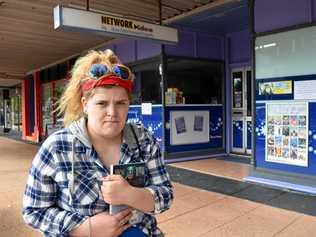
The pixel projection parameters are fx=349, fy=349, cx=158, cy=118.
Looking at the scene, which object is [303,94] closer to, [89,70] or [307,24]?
[307,24]

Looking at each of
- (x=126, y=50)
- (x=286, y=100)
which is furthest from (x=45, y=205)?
(x=126, y=50)

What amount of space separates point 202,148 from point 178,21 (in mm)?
2928

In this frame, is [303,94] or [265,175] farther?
[265,175]

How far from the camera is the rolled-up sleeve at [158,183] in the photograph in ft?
4.24

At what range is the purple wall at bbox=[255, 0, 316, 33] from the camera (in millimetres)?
4871

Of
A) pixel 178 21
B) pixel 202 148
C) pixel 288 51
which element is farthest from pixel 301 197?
pixel 178 21

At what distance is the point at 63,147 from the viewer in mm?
1245

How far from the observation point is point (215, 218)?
12.6ft

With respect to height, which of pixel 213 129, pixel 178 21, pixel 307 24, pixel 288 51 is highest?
pixel 178 21

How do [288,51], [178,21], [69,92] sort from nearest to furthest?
[69,92], [288,51], [178,21]

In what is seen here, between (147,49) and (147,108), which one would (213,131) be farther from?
(147,49)

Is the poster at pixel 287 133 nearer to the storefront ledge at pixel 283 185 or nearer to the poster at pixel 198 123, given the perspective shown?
the storefront ledge at pixel 283 185

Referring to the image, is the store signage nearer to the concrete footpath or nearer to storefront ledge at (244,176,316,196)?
the concrete footpath

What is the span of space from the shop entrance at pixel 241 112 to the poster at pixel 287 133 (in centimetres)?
246
